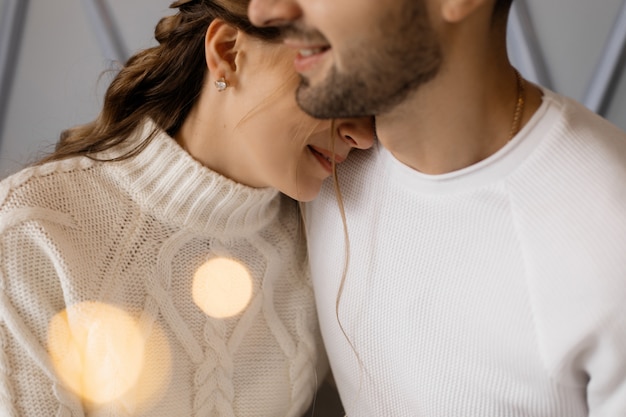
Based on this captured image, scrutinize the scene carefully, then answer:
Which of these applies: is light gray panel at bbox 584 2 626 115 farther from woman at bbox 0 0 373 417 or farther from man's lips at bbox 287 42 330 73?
man's lips at bbox 287 42 330 73

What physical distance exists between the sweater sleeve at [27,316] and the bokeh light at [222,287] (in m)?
0.24

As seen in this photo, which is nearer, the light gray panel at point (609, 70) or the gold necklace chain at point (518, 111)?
the gold necklace chain at point (518, 111)

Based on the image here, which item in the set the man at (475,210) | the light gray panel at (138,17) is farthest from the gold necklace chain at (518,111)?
the light gray panel at (138,17)

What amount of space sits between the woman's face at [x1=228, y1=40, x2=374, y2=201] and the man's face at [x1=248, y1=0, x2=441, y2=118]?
104 millimetres

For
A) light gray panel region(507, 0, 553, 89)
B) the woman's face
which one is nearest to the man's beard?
the woman's face

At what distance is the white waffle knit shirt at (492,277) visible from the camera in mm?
1027

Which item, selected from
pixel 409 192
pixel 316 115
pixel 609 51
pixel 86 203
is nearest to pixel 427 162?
pixel 409 192

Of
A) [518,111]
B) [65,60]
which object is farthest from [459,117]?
[65,60]

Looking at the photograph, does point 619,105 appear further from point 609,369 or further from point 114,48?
point 114,48

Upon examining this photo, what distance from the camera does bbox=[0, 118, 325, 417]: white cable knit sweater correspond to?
115cm

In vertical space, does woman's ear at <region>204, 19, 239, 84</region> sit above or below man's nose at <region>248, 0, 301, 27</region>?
below

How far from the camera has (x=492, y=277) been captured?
1.13 metres

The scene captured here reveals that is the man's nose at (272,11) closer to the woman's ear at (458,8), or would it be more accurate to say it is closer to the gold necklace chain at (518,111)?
the woman's ear at (458,8)

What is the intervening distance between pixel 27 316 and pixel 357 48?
0.64m
